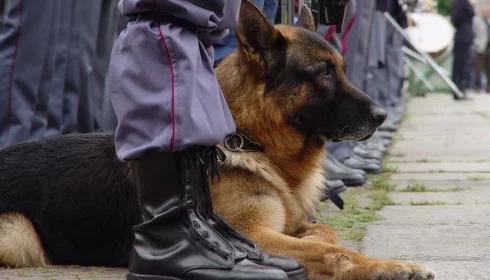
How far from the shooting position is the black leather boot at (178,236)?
274 centimetres

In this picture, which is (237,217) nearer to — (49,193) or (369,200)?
(49,193)

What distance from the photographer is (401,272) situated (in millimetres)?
2854

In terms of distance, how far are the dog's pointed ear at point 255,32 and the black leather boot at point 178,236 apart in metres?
0.67

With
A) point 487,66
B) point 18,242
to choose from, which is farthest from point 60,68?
point 487,66

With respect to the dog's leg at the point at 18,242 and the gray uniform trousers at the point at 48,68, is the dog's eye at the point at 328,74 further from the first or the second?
the gray uniform trousers at the point at 48,68

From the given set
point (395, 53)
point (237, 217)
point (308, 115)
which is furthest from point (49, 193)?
point (395, 53)

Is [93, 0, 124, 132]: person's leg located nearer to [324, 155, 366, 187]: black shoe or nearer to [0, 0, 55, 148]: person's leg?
[0, 0, 55, 148]: person's leg

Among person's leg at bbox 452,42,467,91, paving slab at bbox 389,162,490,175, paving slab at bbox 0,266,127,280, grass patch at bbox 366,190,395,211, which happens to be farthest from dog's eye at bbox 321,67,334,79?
person's leg at bbox 452,42,467,91

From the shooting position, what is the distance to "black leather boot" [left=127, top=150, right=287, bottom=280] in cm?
274

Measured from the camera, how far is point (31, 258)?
345 centimetres

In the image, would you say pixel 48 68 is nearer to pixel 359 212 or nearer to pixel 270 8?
pixel 270 8

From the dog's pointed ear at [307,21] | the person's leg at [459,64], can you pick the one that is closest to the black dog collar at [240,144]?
the dog's pointed ear at [307,21]

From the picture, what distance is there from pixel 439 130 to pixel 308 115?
766cm

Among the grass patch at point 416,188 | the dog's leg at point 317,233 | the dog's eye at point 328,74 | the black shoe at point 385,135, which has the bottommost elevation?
the black shoe at point 385,135
